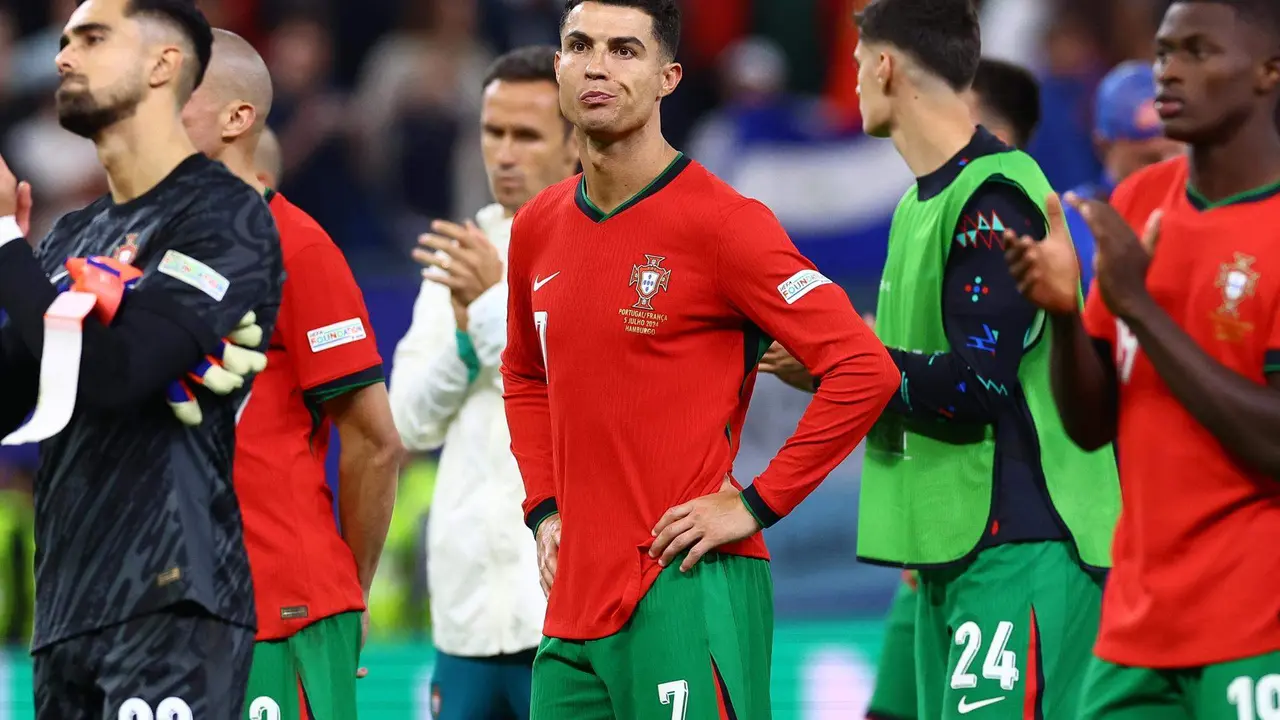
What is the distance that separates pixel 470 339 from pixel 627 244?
5.19 feet

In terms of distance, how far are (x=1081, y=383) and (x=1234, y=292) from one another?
40 cm

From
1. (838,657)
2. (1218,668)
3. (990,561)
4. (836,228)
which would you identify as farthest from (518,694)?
(836,228)

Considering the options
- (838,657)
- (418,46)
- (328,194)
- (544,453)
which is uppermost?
(418,46)

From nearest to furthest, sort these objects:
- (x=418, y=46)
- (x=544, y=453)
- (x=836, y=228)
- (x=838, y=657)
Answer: (x=544, y=453) → (x=838, y=657) → (x=836, y=228) → (x=418, y=46)

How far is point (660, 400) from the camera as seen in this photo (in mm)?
4414

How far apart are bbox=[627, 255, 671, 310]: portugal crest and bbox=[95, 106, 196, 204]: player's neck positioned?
111cm

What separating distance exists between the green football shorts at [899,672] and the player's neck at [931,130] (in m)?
1.51

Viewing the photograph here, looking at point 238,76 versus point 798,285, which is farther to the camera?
point 238,76

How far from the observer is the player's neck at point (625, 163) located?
14.9ft

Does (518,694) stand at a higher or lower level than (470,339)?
lower

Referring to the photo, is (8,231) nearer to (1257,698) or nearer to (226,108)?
(226,108)

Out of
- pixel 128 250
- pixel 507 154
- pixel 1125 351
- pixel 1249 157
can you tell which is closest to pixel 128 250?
pixel 128 250

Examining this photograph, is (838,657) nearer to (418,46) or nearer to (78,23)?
(418,46)

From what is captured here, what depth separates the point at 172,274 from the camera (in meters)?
4.16
